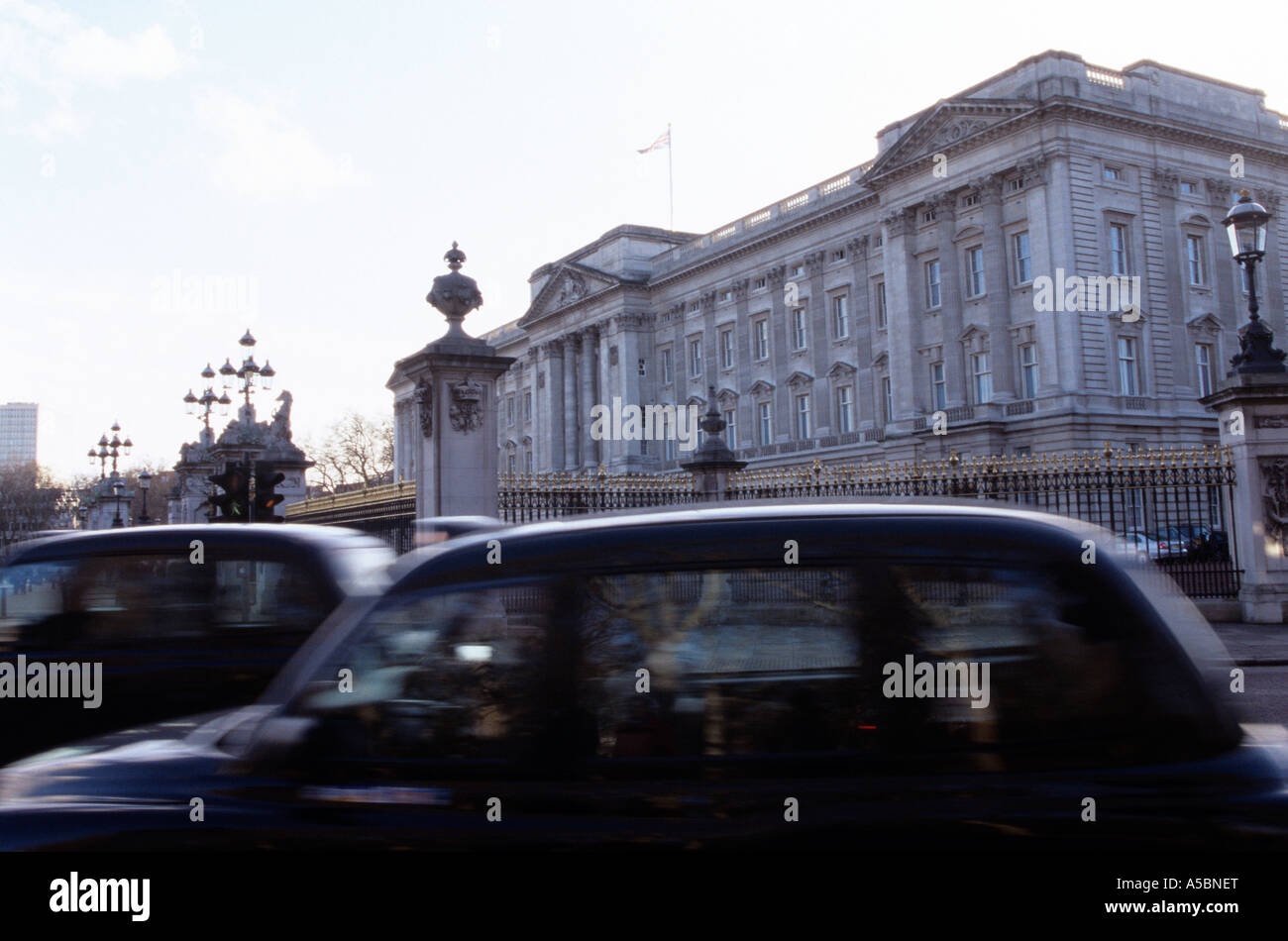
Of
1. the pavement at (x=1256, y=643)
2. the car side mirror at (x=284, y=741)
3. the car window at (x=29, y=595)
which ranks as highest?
the car window at (x=29, y=595)

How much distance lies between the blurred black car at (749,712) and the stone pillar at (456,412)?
35.0 feet

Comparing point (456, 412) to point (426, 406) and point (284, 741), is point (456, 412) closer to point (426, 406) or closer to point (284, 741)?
point (426, 406)

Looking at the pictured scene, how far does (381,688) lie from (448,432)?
11.0 meters

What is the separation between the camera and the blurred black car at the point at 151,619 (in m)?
5.64

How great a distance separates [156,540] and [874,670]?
179 inches

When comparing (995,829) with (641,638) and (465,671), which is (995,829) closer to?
(641,638)

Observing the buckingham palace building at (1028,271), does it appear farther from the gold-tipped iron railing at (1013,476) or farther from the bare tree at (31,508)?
the bare tree at (31,508)

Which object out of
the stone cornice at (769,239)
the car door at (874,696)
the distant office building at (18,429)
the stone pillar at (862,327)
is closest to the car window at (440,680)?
the car door at (874,696)

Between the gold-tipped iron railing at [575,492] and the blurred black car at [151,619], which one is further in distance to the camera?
the gold-tipped iron railing at [575,492]

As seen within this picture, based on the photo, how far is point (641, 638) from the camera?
283 cm

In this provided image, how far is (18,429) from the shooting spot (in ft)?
647

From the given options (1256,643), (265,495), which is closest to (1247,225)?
(1256,643)

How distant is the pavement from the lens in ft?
39.7
